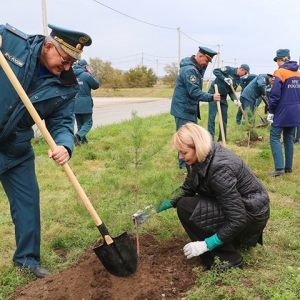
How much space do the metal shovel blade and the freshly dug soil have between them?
76 millimetres

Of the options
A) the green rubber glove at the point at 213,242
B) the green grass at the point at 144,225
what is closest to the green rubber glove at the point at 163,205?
the green grass at the point at 144,225

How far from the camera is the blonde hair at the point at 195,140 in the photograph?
2.85 meters

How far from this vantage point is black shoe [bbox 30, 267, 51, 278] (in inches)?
130

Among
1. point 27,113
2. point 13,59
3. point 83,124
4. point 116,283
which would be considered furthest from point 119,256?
point 83,124

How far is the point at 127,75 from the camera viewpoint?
43.8m

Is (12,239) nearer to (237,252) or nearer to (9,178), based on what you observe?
(9,178)

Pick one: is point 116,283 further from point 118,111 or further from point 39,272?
point 118,111

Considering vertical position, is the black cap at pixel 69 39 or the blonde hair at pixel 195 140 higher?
the black cap at pixel 69 39

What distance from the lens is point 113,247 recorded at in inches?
116

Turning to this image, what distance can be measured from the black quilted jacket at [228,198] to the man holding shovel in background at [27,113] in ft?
3.51

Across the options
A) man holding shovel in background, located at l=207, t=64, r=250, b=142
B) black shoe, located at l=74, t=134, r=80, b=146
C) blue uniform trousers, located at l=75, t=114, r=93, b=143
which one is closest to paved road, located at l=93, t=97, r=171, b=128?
blue uniform trousers, located at l=75, t=114, r=93, b=143

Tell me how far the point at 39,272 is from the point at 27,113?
1.36 metres

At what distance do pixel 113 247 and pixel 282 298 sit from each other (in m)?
1.23

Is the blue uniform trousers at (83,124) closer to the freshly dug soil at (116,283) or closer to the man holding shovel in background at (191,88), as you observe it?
the man holding shovel in background at (191,88)
